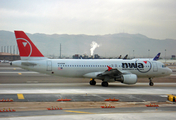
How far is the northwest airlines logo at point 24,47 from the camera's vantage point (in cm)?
2985

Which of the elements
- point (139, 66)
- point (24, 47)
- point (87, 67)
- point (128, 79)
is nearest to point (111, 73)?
point (128, 79)

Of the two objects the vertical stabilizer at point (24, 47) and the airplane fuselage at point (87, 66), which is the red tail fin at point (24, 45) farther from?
the airplane fuselage at point (87, 66)

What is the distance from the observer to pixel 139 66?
3331 cm

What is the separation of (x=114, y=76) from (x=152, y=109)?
547 inches

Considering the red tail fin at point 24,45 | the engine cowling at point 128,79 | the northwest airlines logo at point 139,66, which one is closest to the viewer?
the engine cowling at point 128,79

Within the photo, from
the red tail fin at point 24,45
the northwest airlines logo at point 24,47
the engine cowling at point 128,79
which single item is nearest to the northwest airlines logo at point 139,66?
the engine cowling at point 128,79

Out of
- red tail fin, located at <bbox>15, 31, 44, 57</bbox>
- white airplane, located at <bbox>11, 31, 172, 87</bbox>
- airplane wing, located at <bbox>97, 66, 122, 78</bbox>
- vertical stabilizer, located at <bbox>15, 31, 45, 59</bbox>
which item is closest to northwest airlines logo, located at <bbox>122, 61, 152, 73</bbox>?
white airplane, located at <bbox>11, 31, 172, 87</bbox>

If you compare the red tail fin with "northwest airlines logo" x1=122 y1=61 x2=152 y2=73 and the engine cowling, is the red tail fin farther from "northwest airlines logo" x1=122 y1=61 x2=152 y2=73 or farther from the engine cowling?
"northwest airlines logo" x1=122 y1=61 x2=152 y2=73

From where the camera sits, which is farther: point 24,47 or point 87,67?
point 87,67

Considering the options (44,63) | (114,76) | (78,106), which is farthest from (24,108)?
(114,76)

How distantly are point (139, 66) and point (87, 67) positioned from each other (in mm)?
7513

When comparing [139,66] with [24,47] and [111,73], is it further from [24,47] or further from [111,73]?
[24,47]

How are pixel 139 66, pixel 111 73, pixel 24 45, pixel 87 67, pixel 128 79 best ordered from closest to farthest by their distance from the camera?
1. pixel 128 79
2. pixel 24 45
3. pixel 111 73
4. pixel 87 67
5. pixel 139 66

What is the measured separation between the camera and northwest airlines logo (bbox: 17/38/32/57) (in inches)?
1175
